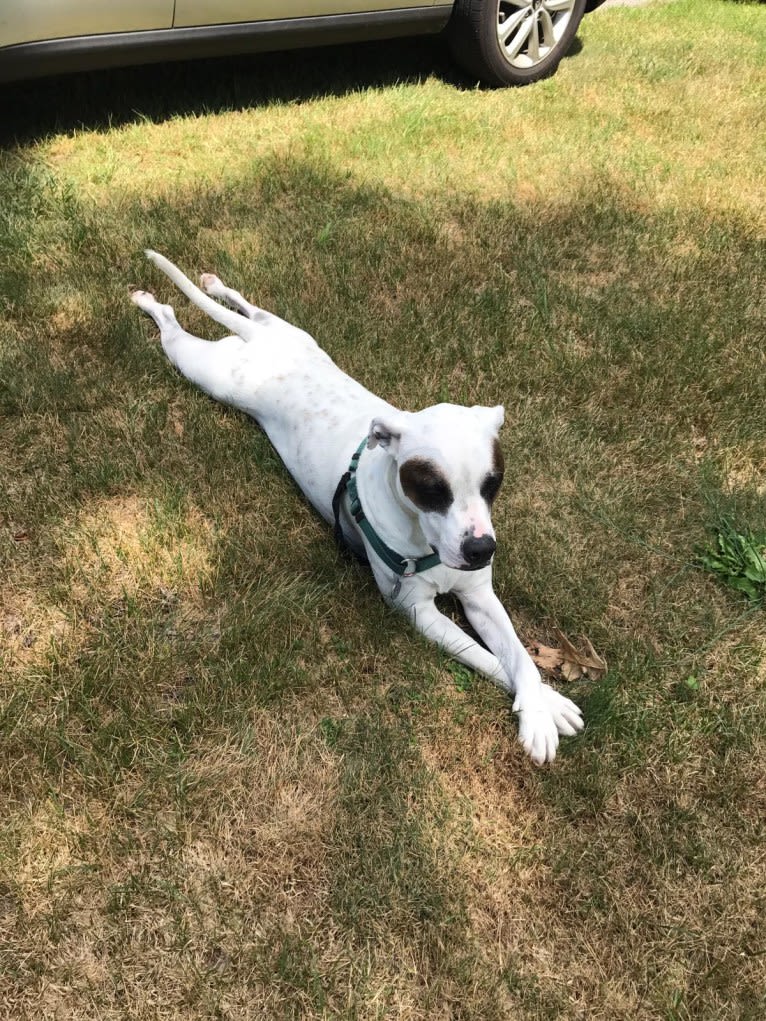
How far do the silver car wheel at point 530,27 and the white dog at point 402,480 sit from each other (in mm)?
4198

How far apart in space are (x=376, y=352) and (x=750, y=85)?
5416 millimetres

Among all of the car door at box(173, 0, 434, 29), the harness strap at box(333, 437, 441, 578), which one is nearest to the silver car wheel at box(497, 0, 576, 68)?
the car door at box(173, 0, 434, 29)

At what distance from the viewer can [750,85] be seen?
21.9 feet

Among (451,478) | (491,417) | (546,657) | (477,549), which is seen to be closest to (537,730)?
(546,657)

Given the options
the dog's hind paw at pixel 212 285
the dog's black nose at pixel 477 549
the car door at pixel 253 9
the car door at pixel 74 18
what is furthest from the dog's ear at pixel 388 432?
the car door at pixel 253 9

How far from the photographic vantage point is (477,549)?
222 cm

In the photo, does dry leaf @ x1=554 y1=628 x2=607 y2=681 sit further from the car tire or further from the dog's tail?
the car tire

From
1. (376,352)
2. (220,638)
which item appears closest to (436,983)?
(220,638)

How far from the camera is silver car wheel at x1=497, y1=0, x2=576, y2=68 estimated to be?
235 inches

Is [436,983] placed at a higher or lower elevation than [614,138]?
lower

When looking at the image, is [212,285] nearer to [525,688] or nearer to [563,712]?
[525,688]

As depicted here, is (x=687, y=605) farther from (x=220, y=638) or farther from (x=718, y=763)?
(x=220, y=638)

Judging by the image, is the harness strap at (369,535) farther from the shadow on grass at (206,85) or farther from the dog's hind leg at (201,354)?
the shadow on grass at (206,85)

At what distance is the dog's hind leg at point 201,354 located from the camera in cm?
346
